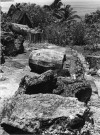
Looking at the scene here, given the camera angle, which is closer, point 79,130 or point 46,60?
point 79,130

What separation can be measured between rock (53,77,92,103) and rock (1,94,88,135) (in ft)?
6.11

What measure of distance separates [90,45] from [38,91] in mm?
19736

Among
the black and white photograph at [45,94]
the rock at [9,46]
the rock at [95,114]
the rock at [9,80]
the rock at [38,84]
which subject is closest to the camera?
the black and white photograph at [45,94]

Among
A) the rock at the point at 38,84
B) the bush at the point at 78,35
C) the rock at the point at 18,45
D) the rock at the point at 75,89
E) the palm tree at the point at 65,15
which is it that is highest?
the rock at the point at 38,84

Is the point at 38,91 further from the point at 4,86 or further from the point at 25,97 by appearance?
the point at 4,86

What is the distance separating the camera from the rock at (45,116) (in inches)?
336

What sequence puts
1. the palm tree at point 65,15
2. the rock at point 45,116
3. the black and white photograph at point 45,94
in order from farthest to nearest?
the palm tree at point 65,15
the black and white photograph at point 45,94
the rock at point 45,116

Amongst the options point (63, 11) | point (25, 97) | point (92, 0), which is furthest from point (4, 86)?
point (92, 0)

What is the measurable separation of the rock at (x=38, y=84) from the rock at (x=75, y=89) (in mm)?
263

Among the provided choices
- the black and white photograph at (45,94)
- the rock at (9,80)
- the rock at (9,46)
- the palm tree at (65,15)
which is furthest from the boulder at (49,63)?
the palm tree at (65,15)

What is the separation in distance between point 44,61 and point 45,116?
7.31 metres

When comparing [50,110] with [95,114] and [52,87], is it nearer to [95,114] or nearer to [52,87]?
[95,114]

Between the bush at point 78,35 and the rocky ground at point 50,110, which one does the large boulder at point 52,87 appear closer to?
the rocky ground at point 50,110

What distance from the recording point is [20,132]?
9.02 meters
